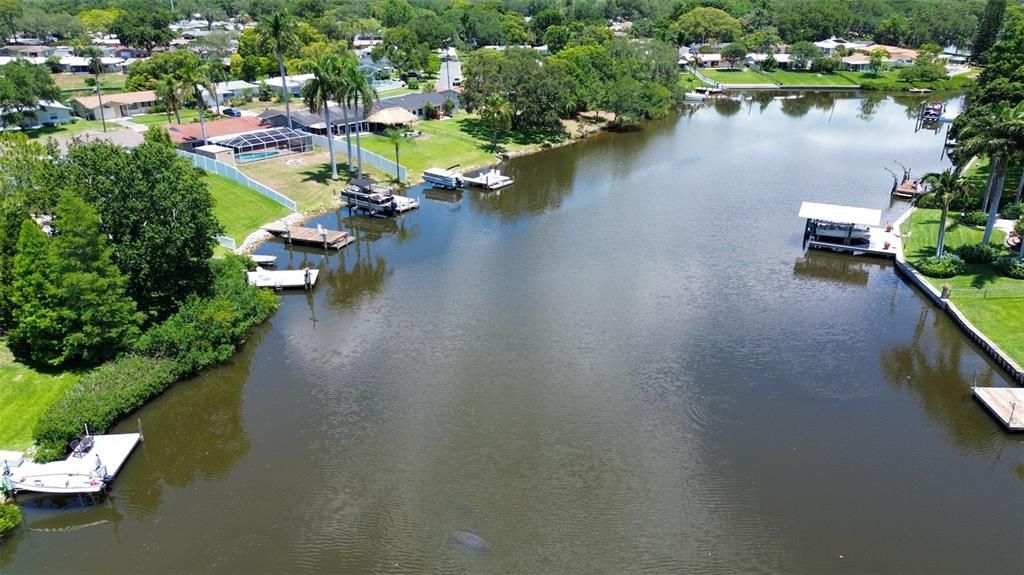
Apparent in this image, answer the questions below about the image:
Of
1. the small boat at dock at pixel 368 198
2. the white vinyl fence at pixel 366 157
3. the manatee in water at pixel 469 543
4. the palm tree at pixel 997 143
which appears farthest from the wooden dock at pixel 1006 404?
the white vinyl fence at pixel 366 157

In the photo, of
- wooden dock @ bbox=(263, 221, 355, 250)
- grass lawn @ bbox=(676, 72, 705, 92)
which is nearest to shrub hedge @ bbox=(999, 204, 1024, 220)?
wooden dock @ bbox=(263, 221, 355, 250)

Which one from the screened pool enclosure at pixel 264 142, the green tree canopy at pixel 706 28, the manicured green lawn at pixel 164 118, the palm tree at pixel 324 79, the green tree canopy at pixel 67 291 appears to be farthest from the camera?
the green tree canopy at pixel 706 28

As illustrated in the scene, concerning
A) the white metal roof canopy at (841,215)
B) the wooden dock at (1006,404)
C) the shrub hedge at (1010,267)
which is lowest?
the wooden dock at (1006,404)

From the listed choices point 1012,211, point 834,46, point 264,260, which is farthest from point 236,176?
point 834,46

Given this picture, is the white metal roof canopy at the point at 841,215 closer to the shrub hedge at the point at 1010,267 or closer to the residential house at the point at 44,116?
the shrub hedge at the point at 1010,267

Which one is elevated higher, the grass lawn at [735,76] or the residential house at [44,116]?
the grass lawn at [735,76]

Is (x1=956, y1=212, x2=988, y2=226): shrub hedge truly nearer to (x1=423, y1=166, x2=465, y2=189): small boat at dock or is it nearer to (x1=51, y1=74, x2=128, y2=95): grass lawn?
(x1=423, y1=166, x2=465, y2=189): small boat at dock

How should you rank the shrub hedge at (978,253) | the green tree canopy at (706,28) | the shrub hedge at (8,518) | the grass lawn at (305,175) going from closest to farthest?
the shrub hedge at (8,518), the shrub hedge at (978,253), the grass lawn at (305,175), the green tree canopy at (706,28)
